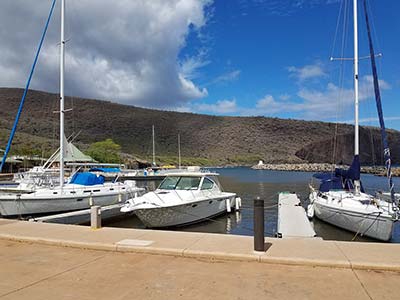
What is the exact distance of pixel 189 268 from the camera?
6289mm

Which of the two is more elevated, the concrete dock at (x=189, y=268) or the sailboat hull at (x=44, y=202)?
the concrete dock at (x=189, y=268)

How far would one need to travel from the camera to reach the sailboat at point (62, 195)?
17000 mm

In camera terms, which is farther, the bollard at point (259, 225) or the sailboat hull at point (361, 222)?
the sailboat hull at point (361, 222)

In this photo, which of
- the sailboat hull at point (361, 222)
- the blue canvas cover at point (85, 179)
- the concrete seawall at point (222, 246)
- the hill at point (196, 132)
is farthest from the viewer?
the hill at point (196, 132)

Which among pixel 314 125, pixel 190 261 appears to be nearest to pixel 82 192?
pixel 190 261

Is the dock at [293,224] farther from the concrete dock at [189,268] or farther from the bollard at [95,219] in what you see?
the bollard at [95,219]

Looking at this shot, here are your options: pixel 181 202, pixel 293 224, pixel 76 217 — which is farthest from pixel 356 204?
pixel 76 217

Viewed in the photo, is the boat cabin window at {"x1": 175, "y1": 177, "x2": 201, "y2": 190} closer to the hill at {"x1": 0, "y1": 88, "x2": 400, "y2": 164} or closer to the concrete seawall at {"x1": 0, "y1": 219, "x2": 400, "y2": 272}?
the concrete seawall at {"x1": 0, "y1": 219, "x2": 400, "y2": 272}

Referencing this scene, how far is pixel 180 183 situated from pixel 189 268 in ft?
35.7

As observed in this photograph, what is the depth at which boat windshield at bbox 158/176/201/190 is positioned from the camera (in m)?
16.9

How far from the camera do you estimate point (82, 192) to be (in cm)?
1891

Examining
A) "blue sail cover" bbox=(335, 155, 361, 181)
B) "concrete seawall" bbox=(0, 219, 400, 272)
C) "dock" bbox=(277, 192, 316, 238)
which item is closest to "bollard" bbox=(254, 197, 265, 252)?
"concrete seawall" bbox=(0, 219, 400, 272)

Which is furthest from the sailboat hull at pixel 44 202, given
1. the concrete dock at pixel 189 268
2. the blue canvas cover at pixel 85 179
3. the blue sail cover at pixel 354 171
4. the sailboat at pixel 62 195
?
the blue sail cover at pixel 354 171

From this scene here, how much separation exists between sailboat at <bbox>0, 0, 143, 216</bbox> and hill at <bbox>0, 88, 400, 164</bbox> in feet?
295
